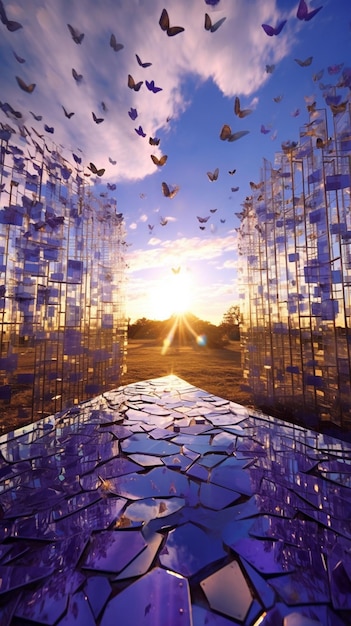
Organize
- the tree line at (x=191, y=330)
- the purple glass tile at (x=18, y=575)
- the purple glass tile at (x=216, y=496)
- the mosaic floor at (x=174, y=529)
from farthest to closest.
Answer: the tree line at (x=191, y=330), the purple glass tile at (x=216, y=496), the purple glass tile at (x=18, y=575), the mosaic floor at (x=174, y=529)

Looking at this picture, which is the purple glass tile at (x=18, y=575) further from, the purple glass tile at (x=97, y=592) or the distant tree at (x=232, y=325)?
the distant tree at (x=232, y=325)

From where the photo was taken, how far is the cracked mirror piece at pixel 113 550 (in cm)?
187

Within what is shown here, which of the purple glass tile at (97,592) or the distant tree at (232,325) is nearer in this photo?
the purple glass tile at (97,592)

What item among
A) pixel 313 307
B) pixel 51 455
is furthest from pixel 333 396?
pixel 51 455

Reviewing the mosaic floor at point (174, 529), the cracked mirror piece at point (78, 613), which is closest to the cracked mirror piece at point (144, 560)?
the mosaic floor at point (174, 529)

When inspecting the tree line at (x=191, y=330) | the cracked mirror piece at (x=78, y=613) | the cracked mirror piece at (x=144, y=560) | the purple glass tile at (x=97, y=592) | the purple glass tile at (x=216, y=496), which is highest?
the tree line at (x=191, y=330)

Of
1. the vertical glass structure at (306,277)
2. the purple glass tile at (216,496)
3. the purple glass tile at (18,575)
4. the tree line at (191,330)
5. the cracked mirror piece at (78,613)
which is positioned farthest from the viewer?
the tree line at (191,330)

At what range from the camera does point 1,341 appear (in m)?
3.98

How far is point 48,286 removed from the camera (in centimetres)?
474

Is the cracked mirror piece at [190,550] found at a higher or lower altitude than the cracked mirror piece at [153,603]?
lower

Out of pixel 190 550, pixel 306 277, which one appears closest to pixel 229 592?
pixel 190 550

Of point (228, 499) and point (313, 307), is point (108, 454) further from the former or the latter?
point (313, 307)

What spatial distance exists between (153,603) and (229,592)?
18.8 inches

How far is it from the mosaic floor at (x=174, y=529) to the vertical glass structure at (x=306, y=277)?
0.86 m
